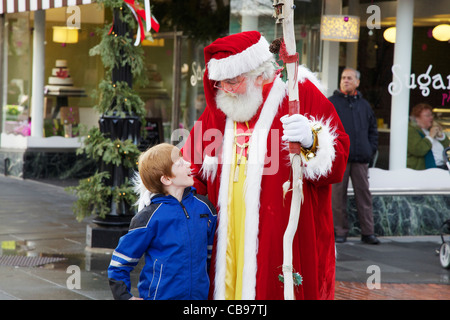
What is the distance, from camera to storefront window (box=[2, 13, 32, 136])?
1397 cm

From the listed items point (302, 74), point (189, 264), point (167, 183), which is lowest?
point (189, 264)

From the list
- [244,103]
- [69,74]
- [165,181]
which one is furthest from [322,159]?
[69,74]

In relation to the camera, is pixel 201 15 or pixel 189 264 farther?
pixel 201 15

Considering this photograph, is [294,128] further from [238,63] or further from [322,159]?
[238,63]

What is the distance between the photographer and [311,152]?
10.5 feet

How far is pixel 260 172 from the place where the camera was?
10.9 ft

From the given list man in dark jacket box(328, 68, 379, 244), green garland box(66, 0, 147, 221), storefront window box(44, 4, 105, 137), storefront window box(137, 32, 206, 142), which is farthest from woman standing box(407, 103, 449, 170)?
storefront window box(44, 4, 105, 137)

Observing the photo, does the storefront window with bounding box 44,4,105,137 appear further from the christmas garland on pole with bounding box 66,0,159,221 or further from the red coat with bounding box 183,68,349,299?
the red coat with bounding box 183,68,349,299

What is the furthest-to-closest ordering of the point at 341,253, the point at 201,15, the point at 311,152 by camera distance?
the point at 201,15
the point at 341,253
the point at 311,152

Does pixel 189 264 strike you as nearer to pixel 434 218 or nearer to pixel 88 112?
pixel 434 218

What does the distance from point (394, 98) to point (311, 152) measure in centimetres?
637

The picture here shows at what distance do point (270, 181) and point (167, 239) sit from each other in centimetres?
54

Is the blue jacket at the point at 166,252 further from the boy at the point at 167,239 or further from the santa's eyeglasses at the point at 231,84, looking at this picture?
the santa's eyeglasses at the point at 231,84
